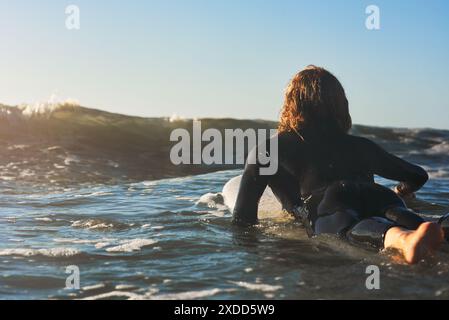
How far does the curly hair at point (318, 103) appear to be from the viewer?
4.98m

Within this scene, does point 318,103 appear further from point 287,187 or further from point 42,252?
point 42,252

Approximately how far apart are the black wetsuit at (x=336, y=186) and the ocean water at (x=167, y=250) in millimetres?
172

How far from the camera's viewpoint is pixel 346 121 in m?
5.09

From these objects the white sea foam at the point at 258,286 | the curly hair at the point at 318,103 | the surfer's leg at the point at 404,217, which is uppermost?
the curly hair at the point at 318,103

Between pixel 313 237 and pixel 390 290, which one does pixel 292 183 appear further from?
pixel 390 290

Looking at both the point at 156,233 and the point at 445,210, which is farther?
the point at 445,210

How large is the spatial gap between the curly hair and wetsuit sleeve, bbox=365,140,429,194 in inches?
12.0

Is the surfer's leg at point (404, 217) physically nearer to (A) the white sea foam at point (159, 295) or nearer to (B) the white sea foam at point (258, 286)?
(B) the white sea foam at point (258, 286)

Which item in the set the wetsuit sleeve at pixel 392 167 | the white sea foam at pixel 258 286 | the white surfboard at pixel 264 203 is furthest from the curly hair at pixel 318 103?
the white sea foam at pixel 258 286

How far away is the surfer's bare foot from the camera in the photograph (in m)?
3.58

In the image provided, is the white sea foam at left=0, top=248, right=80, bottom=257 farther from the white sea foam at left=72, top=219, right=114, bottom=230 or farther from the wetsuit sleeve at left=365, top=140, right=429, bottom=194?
the wetsuit sleeve at left=365, top=140, right=429, bottom=194

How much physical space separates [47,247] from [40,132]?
11584 mm

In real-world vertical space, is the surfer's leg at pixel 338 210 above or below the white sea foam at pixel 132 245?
above
